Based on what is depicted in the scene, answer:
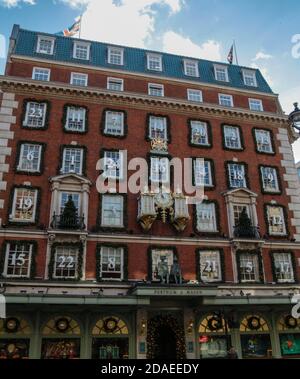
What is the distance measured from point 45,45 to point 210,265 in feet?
75.1

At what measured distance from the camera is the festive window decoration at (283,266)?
27125 mm

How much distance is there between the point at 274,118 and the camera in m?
32.9

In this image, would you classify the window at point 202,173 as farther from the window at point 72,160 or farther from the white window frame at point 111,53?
the white window frame at point 111,53

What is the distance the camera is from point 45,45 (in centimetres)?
3161

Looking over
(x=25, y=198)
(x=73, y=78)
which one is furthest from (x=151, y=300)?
(x=73, y=78)

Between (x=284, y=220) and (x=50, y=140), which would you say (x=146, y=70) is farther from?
(x=284, y=220)

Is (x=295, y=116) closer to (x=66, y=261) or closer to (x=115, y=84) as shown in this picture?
Result: (x=115, y=84)

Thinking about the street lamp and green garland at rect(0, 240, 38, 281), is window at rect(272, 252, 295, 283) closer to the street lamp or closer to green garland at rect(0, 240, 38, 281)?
the street lamp

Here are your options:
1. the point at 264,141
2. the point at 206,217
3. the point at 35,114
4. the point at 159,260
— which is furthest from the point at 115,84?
the point at 159,260

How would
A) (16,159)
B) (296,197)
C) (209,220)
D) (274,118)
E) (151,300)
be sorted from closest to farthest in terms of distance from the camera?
(151,300) → (16,159) → (209,220) → (296,197) → (274,118)

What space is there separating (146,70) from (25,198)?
1612cm

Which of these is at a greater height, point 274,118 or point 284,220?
point 274,118

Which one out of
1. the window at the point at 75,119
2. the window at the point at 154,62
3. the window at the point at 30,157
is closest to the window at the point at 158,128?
the window at the point at 75,119

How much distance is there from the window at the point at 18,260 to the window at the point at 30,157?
534 centimetres
